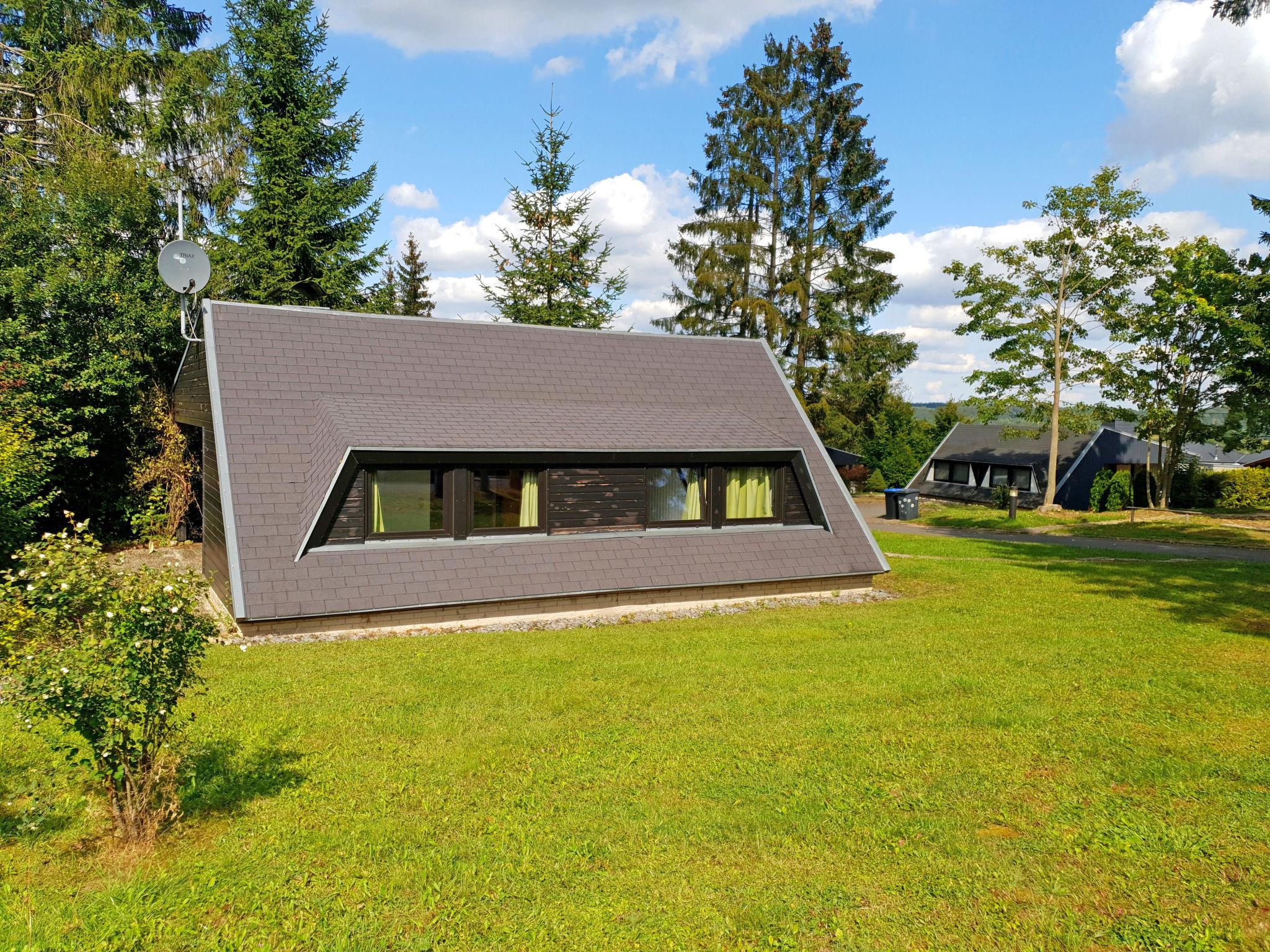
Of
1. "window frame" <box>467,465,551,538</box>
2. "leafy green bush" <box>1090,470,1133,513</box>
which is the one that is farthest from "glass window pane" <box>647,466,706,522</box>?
"leafy green bush" <box>1090,470,1133,513</box>

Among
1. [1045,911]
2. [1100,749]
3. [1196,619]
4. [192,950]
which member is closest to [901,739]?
[1100,749]

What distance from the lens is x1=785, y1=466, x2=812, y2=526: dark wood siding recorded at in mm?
14539

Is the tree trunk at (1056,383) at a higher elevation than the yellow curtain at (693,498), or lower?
higher

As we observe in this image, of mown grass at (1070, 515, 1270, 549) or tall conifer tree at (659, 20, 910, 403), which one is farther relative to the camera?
tall conifer tree at (659, 20, 910, 403)

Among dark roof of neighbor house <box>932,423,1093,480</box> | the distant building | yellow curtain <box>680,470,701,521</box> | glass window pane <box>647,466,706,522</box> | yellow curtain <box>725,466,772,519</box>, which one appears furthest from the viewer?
dark roof of neighbor house <box>932,423,1093,480</box>

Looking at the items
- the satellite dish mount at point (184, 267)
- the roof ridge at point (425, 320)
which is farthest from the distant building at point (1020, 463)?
the satellite dish mount at point (184, 267)

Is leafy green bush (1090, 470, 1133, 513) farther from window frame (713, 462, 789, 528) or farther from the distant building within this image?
window frame (713, 462, 789, 528)

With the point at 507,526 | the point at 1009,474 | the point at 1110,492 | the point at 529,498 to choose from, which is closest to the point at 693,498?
the point at 529,498

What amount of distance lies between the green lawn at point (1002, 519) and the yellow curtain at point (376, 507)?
78.8 feet

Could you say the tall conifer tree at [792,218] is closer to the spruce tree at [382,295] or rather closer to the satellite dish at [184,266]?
the spruce tree at [382,295]

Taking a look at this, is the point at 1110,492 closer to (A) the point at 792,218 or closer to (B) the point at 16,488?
(A) the point at 792,218

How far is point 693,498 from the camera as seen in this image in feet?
45.5

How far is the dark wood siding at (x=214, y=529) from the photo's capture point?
11.9m

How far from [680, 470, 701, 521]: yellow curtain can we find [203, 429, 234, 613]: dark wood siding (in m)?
7.23
